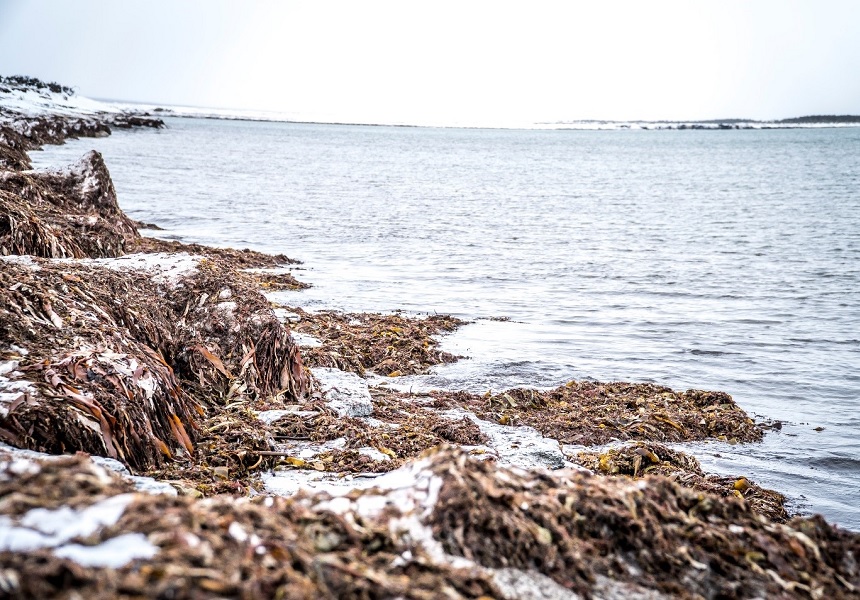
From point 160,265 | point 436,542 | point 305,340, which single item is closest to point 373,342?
point 305,340

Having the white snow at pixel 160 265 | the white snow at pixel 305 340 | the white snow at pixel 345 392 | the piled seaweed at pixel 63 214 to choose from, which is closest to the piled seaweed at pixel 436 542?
the white snow at pixel 345 392

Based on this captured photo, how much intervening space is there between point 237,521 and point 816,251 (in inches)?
879

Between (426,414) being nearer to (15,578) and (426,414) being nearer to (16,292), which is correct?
(16,292)

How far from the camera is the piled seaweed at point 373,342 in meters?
8.32

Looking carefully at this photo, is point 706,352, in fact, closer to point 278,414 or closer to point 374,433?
point 374,433

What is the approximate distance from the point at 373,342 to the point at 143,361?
4726 millimetres

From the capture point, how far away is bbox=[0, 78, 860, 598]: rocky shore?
180 centimetres

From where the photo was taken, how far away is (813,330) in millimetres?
11914

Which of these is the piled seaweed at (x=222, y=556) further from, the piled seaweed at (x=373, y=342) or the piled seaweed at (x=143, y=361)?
the piled seaweed at (x=373, y=342)

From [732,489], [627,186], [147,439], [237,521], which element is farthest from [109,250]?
[627,186]

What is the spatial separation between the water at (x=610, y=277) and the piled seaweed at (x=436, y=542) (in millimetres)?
4301

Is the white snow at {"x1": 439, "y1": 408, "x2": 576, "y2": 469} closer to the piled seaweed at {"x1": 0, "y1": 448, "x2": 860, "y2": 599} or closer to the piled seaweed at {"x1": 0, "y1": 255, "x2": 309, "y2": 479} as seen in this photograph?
the piled seaweed at {"x1": 0, "y1": 255, "x2": 309, "y2": 479}

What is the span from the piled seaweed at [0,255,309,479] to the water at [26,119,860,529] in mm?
2651

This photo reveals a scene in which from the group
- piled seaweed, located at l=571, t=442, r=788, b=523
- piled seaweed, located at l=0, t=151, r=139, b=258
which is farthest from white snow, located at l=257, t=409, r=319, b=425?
piled seaweed, located at l=0, t=151, r=139, b=258
